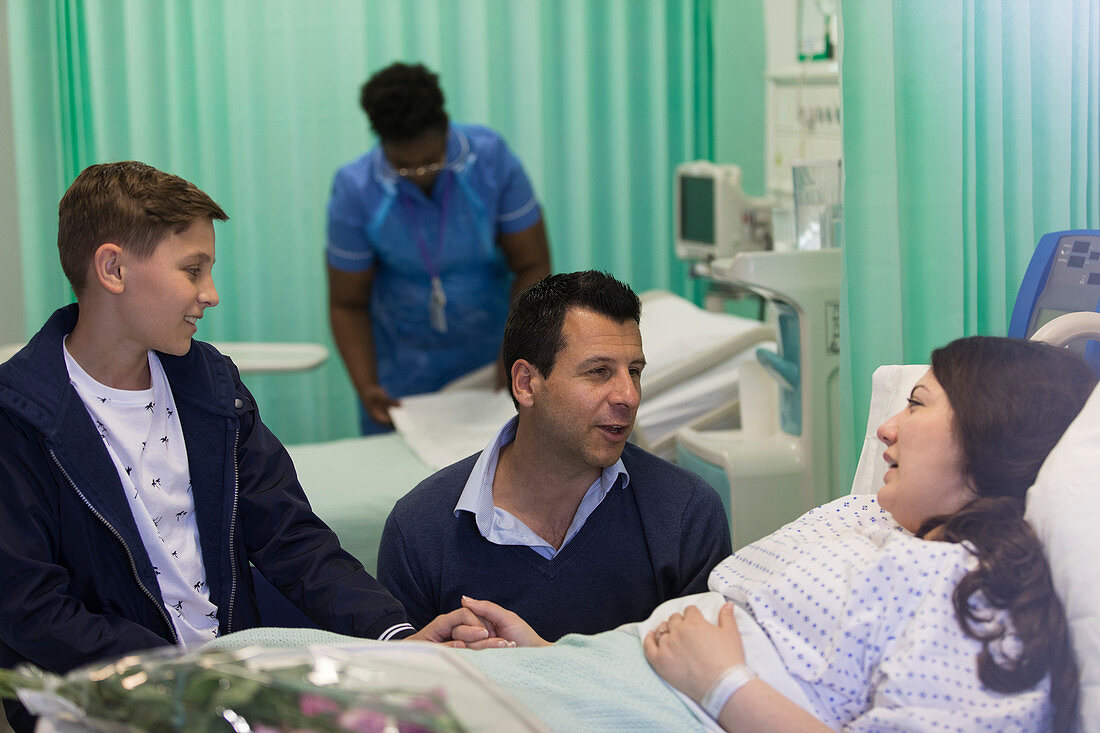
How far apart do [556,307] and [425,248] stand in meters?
1.49

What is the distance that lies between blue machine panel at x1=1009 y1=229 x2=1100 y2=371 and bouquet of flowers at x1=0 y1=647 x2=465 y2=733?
1163 mm

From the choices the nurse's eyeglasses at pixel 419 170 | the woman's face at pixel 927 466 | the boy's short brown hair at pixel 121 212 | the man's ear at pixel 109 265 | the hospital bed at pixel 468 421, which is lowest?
the hospital bed at pixel 468 421

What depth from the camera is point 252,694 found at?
0.93 meters

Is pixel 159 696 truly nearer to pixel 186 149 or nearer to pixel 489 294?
pixel 489 294

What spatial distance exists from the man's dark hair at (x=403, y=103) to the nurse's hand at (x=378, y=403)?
713 millimetres


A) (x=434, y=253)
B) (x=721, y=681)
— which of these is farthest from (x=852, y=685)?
(x=434, y=253)

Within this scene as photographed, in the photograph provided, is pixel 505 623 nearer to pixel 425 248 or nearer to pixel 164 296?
pixel 164 296

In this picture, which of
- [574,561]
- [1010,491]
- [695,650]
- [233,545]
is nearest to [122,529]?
[233,545]

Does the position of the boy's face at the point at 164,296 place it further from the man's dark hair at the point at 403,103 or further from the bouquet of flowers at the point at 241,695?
the man's dark hair at the point at 403,103

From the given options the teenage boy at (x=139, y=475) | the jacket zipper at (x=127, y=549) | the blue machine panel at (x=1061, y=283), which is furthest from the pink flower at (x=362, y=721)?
the blue machine panel at (x=1061, y=283)

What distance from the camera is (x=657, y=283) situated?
3.89m

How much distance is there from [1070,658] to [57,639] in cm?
118

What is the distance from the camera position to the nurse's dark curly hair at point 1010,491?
1.14 m

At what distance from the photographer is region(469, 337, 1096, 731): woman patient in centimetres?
114
